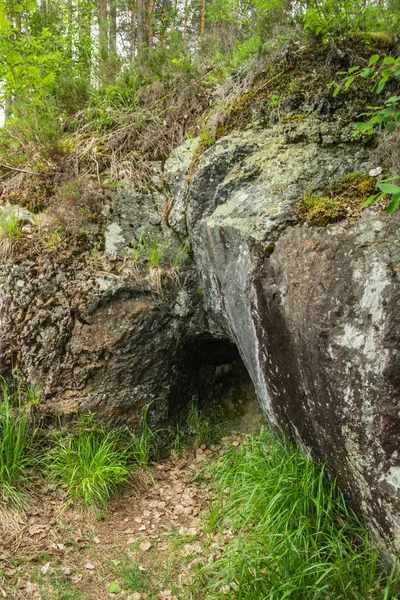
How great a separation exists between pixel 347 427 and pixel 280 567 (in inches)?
38.8

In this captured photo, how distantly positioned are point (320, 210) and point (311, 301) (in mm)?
811

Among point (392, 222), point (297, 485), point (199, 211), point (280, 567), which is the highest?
point (199, 211)

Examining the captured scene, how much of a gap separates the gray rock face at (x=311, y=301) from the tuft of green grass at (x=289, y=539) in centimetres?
20

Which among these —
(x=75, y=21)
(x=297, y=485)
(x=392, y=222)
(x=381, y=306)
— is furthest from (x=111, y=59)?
(x=297, y=485)

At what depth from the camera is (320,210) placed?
3359 millimetres

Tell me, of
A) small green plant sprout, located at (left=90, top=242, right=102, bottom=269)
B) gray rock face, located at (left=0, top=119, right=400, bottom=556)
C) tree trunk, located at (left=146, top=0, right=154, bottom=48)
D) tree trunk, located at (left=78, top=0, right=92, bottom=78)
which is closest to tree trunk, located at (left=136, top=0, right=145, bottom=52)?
tree trunk, located at (left=146, top=0, right=154, bottom=48)

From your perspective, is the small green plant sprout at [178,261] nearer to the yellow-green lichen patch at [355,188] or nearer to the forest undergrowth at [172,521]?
the forest undergrowth at [172,521]

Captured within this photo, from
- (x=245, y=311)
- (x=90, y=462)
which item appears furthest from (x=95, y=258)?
(x=90, y=462)

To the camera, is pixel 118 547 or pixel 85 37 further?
pixel 85 37

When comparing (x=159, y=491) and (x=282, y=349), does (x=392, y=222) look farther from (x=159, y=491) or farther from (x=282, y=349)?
(x=159, y=491)

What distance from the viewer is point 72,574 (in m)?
3.33

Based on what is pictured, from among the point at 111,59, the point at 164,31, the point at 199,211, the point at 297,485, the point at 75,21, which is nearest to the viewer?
the point at 297,485

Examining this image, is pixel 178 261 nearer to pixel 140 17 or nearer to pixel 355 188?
pixel 355 188

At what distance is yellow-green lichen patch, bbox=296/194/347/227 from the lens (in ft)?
10.7
